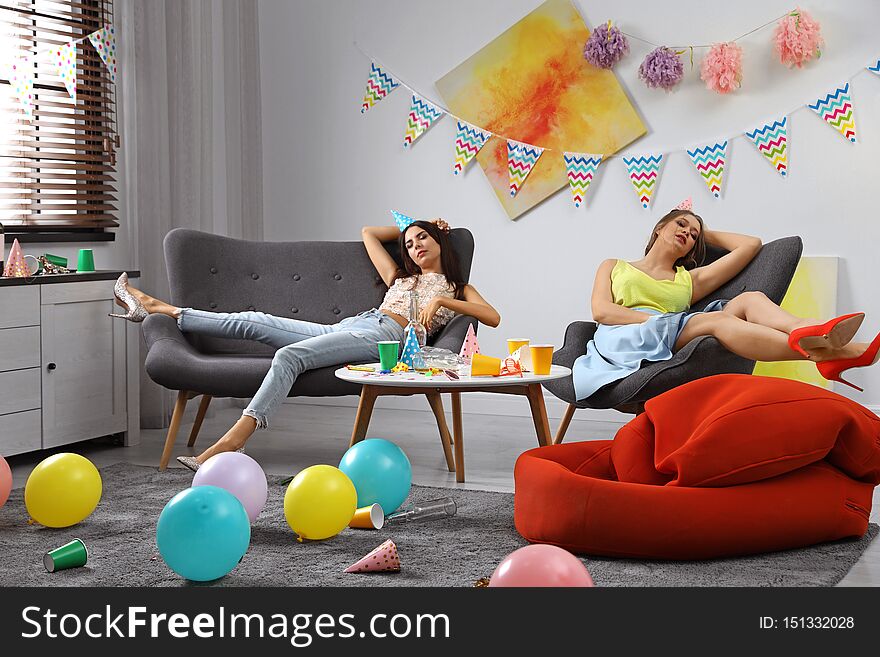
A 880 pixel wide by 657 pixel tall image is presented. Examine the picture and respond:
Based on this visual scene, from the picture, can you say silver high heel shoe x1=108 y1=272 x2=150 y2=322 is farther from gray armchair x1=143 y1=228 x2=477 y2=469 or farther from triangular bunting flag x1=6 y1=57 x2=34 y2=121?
triangular bunting flag x1=6 y1=57 x2=34 y2=121

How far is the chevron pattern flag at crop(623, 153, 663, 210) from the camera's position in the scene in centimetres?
452

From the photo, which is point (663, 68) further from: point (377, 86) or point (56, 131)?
point (56, 131)

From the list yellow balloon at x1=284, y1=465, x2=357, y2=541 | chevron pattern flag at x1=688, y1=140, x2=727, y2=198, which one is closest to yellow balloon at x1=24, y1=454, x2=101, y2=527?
yellow balloon at x1=284, y1=465, x2=357, y2=541

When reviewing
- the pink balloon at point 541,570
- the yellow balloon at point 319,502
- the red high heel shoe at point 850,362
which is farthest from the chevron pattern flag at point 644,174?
the pink balloon at point 541,570

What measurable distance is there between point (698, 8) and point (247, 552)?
3131 mm

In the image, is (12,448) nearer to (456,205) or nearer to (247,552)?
(247,552)

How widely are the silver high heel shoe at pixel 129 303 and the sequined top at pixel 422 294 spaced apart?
2.82 feet

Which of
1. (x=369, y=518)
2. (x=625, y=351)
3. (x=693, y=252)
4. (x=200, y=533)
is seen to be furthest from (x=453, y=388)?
(x=693, y=252)

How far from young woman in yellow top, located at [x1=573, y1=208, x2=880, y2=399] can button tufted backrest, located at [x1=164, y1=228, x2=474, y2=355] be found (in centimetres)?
64

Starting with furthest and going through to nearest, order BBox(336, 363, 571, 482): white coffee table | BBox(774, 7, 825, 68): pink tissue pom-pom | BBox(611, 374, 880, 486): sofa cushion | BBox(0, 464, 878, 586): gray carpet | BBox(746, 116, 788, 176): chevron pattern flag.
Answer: BBox(746, 116, 788, 176): chevron pattern flag → BBox(774, 7, 825, 68): pink tissue pom-pom → BBox(336, 363, 571, 482): white coffee table → BBox(611, 374, 880, 486): sofa cushion → BBox(0, 464, 878, 586): gray carpet

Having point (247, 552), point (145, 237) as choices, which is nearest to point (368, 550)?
point (247, 552)

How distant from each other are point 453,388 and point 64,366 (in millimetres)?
1545

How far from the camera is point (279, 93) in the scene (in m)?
5.20

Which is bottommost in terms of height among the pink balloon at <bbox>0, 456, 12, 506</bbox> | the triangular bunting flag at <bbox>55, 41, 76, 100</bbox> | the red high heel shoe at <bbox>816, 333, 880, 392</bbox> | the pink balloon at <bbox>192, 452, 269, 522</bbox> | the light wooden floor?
the light wooden floor
